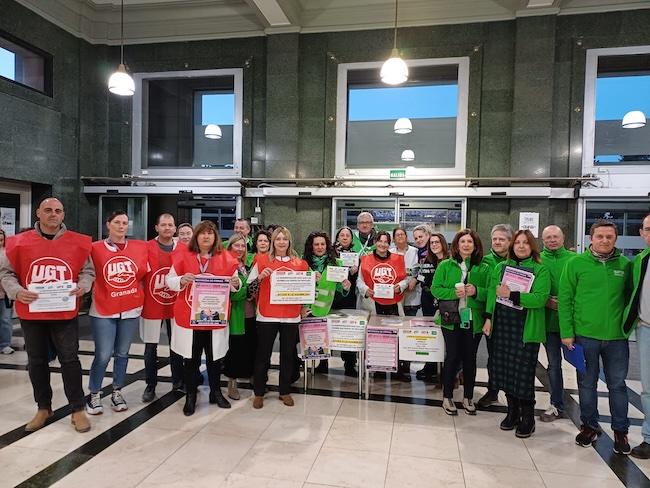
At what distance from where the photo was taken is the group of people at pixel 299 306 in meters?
2.96

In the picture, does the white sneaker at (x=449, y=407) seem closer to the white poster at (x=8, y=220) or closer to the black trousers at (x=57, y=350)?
the black trousers at (x=57, y=350)

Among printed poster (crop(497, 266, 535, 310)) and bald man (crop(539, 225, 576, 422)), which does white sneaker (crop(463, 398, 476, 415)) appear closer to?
bald man (crop(539, 225, 576, 422))

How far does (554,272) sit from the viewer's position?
3355mm

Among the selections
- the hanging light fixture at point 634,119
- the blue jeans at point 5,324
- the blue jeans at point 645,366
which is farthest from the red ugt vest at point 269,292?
the hanging light fixture at point 634,119

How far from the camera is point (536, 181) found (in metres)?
6.85

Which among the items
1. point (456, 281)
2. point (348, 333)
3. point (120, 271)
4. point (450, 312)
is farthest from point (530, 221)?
point (120, 271)

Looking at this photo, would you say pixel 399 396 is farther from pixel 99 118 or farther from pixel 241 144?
pixel 99 118

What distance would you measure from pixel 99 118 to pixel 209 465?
25.5ft

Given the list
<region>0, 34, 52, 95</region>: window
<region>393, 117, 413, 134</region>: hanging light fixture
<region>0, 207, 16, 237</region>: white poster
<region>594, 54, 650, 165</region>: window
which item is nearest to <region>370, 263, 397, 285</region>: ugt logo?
<region>393, 117, 413, 134</region>: hanging light fixture

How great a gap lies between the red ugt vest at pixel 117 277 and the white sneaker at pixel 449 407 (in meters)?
2.65

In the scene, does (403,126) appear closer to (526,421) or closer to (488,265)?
(488,265)

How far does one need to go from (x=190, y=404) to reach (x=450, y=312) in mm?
2217

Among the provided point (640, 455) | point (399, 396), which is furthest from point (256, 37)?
point (640, 455)

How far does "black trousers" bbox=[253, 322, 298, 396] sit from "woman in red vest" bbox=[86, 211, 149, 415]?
104cm
